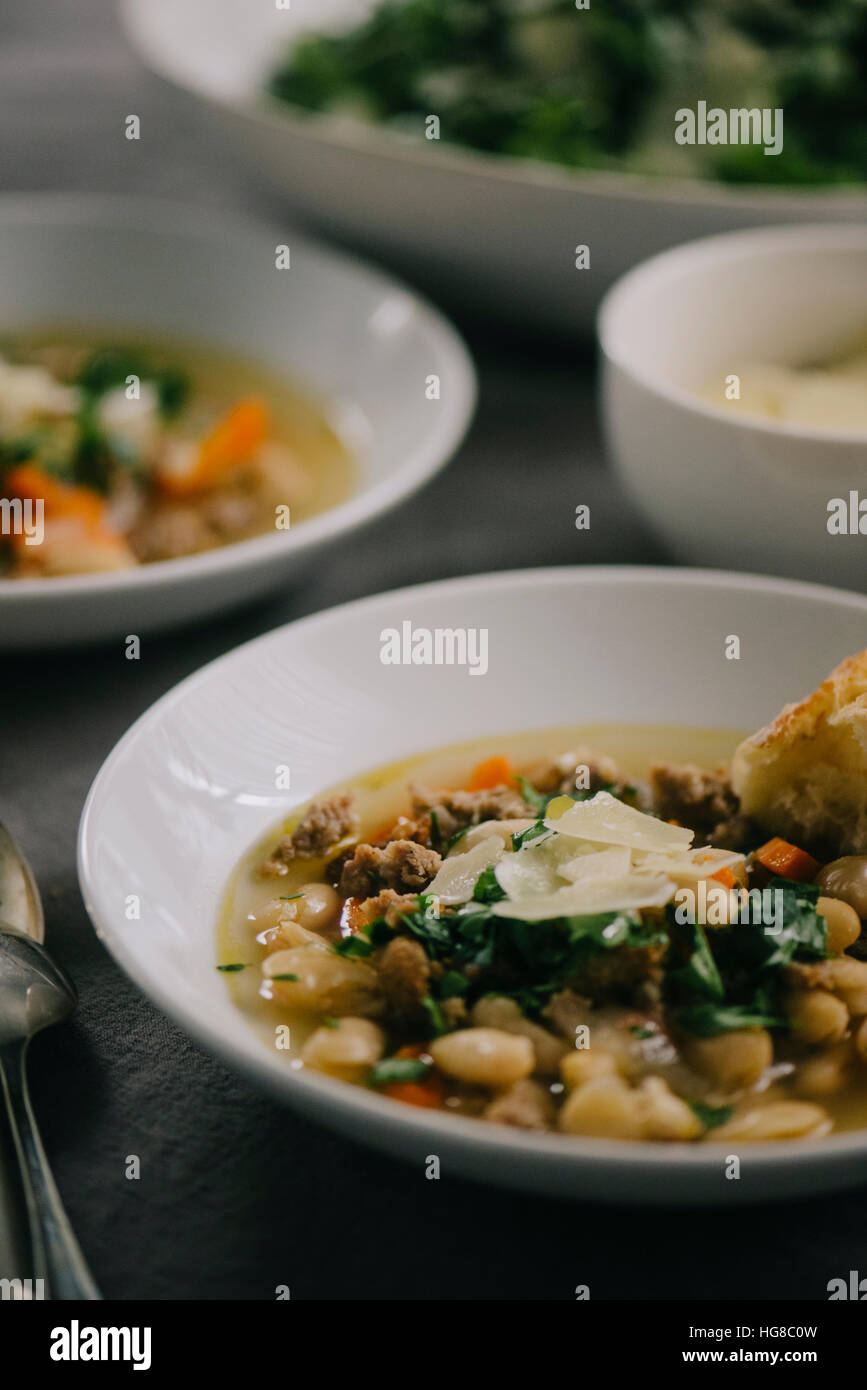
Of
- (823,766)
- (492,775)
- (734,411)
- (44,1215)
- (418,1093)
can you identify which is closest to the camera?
(44,1215)

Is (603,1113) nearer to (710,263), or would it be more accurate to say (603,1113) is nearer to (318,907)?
(318,907)

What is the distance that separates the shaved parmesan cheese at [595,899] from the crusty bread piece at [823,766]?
0.33 meters

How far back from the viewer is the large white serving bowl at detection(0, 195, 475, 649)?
2.74 m

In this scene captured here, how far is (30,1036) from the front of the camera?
60.2 inches

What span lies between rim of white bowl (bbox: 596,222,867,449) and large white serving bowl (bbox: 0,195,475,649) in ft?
1.04

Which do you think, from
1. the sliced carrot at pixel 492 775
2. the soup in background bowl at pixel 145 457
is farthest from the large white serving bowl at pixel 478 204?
the sliced carrot at pixel 492 775

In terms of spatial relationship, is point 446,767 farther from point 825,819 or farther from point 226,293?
point 226,293

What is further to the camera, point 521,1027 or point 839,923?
point 839,923

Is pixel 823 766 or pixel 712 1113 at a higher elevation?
pixel 823 766

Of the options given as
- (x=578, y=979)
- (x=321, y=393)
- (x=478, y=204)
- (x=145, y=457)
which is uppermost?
(x=478, y=204)

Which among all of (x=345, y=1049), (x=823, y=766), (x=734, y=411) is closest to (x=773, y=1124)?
(x=345, y=1049)

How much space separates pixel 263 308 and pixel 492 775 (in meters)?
1.65

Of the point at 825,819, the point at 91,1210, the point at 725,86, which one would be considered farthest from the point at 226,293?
the point at 91,1210

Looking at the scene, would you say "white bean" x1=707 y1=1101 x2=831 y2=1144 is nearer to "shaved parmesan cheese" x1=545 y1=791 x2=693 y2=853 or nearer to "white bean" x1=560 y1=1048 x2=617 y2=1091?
"white bean" x1=560 y1=1048 x2=617 y2=1091
